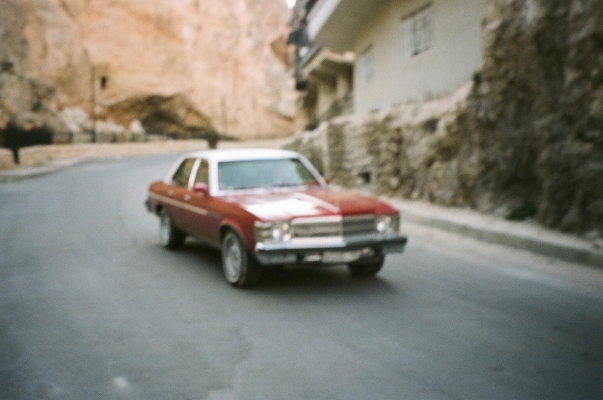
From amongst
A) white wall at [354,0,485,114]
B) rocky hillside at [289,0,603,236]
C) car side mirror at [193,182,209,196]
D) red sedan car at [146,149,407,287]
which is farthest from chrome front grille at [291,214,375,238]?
white wall at [354,0,485,114]

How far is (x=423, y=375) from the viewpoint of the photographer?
3.81 meters

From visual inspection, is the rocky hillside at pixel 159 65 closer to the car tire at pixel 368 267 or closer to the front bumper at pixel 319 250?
the car tire at pixel 368 267

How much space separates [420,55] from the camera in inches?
568

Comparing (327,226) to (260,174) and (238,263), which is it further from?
(260,174)

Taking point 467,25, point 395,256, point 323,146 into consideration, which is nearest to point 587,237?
point 395,256

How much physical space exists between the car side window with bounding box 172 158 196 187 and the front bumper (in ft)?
8.38

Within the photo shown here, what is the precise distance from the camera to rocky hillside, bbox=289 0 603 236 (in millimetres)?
7926

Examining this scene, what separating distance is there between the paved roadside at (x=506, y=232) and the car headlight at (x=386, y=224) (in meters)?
2.53

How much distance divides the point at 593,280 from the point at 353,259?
2.67 metres

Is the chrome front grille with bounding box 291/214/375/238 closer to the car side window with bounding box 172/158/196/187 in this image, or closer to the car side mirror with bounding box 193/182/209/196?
the car side mirror with bounding box 193/182/209/196

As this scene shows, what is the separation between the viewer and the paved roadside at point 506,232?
286 inches

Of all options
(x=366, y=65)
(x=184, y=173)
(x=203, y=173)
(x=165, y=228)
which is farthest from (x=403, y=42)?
(x=203, y=173)

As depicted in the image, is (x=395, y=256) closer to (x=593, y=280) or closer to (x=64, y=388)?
(x=593, y=280)

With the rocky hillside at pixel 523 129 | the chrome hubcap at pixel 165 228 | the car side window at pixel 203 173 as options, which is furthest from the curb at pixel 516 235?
the chrome hubcap at pixel 165 228
